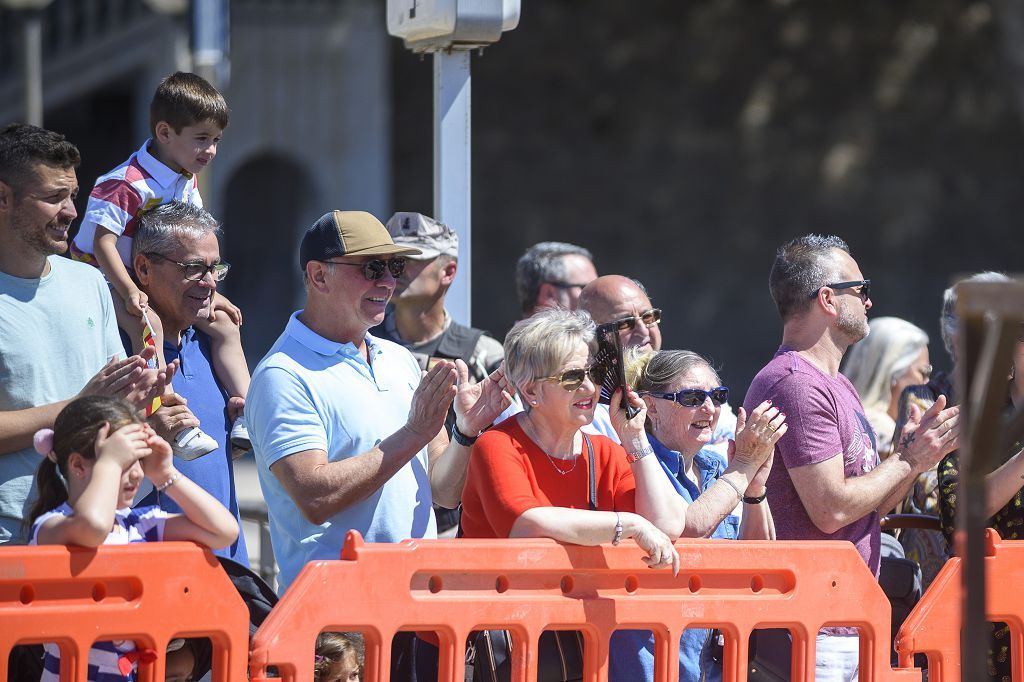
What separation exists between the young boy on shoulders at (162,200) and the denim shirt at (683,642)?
1.30 metres

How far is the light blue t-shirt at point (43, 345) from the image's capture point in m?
3.71

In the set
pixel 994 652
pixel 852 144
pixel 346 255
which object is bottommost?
pixel 994 652

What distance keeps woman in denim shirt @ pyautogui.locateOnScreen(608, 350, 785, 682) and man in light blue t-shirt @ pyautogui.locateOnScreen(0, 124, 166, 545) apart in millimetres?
1483

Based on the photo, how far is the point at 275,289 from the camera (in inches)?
619

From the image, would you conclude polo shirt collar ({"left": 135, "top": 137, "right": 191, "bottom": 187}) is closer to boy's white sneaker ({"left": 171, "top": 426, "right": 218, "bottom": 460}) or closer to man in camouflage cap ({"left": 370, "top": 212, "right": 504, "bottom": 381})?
man in camouflage cap ({"left": 370, "top": 212, "right": 504, "bottom": 381})

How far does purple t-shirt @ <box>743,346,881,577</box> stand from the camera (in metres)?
4.18

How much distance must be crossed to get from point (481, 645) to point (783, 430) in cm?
104

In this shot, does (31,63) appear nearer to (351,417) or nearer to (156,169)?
(156,169)

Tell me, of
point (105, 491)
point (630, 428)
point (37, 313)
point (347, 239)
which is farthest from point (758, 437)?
point (37, 313)

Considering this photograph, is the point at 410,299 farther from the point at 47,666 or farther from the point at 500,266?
the point at 500,266

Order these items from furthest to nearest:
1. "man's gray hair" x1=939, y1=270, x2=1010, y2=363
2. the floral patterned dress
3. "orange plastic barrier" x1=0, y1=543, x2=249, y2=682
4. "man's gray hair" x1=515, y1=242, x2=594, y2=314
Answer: "man's gray hair" x1=515, y1=242, x2=594, y2=314 → "man's gray hair" x1=939, y1=270, x2=1010, y2=363 → the floral patterned dress → "orange plastic barrier" x1=0, y1=543, x2=249, y2=682

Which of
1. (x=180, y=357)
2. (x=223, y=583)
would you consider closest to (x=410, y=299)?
(x=180, y=357)

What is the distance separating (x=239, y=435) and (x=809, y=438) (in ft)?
5.68

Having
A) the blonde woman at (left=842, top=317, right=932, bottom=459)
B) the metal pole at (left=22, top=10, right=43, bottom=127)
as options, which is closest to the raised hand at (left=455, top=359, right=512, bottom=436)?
the blonde woman at (left=842, top=317, right=932, bottom=459)
